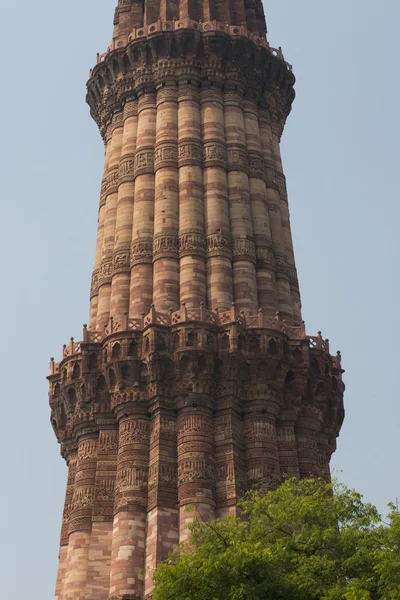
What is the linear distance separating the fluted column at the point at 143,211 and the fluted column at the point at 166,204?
0.93 feet

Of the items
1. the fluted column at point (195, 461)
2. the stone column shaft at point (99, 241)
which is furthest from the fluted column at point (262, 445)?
the stone column shaft at point (99, 241)

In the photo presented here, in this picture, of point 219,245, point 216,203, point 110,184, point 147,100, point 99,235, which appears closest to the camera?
point 219,245

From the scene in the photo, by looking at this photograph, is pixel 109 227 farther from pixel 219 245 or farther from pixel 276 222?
pixel 276 222

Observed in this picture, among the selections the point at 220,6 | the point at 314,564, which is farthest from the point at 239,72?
the point at 314,564

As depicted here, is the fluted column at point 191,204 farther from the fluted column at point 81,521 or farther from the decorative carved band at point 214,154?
the fluted column at point 81,521

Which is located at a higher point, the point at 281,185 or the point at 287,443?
the point at 281,185

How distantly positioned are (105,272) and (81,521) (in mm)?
9792

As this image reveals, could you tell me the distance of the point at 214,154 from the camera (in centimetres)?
3950

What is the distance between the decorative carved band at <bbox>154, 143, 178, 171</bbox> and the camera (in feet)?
128

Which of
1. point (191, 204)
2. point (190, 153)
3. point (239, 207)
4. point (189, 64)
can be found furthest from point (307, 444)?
point (189, 64)

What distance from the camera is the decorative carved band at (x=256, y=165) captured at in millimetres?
40219

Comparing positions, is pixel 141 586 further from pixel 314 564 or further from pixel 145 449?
pixel 314 564

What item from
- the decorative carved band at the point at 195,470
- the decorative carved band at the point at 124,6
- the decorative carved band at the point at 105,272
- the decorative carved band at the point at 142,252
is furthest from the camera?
the decorative carved band at the point at 124,6

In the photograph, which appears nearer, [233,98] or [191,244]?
[191,244]
